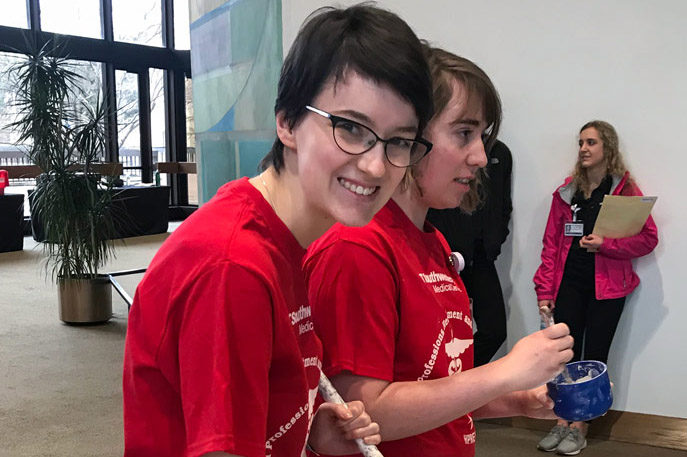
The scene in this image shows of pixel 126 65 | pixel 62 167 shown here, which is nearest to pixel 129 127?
pixel 126 65

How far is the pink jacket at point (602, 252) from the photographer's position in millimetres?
3293

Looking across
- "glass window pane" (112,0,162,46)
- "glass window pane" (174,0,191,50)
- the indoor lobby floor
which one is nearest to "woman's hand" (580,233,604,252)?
the indoor lobby floor

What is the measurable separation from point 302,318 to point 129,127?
481 inches

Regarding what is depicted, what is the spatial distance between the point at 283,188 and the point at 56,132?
4.94m

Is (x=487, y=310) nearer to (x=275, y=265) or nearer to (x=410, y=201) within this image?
→ (x=410, y=201)

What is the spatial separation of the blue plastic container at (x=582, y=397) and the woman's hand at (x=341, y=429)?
0.40 meters

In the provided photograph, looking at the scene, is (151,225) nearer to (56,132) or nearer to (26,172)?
(26,172)

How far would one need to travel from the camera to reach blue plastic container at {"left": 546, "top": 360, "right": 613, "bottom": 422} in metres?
1.24

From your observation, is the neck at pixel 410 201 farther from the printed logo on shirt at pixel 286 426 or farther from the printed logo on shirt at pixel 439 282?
the printed logo on shirt at pixel 286 426

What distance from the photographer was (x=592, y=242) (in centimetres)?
335

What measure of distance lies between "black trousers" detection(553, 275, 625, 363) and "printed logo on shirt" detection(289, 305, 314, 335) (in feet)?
9.10

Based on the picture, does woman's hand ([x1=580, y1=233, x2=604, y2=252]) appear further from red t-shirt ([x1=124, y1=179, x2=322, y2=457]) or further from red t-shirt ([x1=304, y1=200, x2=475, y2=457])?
red t-shirt ([x1=124, y1=179, x2=322, y2=457])

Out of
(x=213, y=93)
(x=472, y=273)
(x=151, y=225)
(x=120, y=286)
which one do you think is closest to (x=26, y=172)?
(x=151, y=225)

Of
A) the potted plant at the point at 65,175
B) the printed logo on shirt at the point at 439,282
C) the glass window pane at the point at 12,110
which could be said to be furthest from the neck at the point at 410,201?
the glass window pane at the point at 12,110
